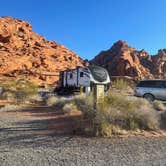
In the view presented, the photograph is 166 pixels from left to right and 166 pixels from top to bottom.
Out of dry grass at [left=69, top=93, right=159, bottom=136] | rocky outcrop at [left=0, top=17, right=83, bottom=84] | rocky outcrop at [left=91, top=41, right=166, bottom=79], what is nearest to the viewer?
dry grass at [left=69, top=93, right=159, bottom=136]

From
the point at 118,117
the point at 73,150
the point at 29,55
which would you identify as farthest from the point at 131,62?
the point at 73,150

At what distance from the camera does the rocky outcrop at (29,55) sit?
217ft

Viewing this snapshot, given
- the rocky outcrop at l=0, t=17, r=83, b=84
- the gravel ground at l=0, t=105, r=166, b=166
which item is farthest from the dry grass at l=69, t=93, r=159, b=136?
the rocky outcrop at l=0, t=17, r=83, b=84

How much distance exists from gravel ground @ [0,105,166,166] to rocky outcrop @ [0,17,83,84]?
50.6 m

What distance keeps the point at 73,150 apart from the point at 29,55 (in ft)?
219

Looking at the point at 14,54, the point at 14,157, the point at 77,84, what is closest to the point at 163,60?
the point at 14,54

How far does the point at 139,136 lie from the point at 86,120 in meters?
2.59

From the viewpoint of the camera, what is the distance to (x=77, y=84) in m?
32.4

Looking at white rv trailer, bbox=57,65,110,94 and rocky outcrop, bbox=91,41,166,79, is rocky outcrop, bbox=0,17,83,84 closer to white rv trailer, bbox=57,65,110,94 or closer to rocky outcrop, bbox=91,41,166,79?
rocky outcrop, bbox=91,41,166,79

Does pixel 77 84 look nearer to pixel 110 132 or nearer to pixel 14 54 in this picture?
pixel 110 132

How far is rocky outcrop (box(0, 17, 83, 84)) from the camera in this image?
66000 mm

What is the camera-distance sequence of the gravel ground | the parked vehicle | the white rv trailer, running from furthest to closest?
the white rv trailer < the parked vehicle < the gravel ground

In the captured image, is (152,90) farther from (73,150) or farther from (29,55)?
(29,55)

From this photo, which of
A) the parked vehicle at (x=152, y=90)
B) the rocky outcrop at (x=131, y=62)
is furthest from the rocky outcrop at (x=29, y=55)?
the parked vehicle at (x=152, y=90)
